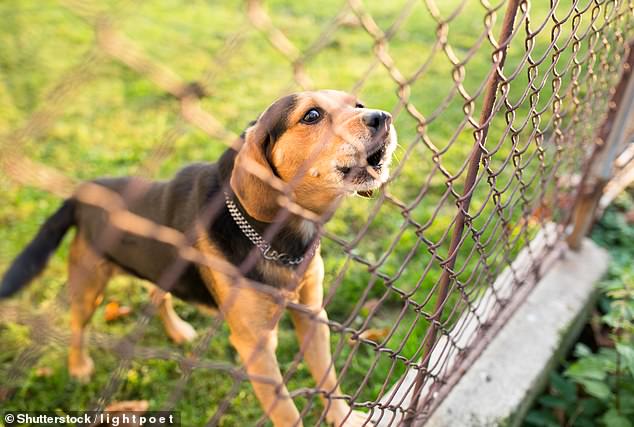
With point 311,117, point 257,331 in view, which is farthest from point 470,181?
point 257,331

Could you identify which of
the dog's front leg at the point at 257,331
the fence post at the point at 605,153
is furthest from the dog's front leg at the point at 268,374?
the fence post at the point at 605,153

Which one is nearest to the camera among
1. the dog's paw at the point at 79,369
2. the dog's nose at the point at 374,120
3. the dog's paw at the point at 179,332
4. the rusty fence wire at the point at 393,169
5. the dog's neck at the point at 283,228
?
the rusty fence wire at the point at 393,169

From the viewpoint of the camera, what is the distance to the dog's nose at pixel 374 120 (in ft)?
7.22

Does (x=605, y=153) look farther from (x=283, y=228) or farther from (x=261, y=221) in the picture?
(x=261, y=221)

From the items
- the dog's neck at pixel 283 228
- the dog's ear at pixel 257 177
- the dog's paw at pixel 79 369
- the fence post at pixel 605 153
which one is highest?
the fence post at pixel 605 153

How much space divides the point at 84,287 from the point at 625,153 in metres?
3.55

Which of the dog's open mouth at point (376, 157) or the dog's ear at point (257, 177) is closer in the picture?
the dog's ear at point (257, 177)

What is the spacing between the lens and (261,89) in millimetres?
6180

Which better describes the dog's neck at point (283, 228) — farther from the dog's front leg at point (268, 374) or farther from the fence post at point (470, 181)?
the fence post at point (470, 181)

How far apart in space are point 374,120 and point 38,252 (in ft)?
6.36

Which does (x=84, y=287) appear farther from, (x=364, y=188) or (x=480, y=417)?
(x=480, y=417)

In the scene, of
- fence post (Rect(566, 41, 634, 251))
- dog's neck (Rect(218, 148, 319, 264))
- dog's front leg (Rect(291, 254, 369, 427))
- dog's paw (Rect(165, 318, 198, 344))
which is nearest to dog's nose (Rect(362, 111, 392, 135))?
dog's neck (Rect(218, 148, 319, 264))

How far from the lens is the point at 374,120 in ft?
7.24

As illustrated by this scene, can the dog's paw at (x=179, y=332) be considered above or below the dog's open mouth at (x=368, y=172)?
below
